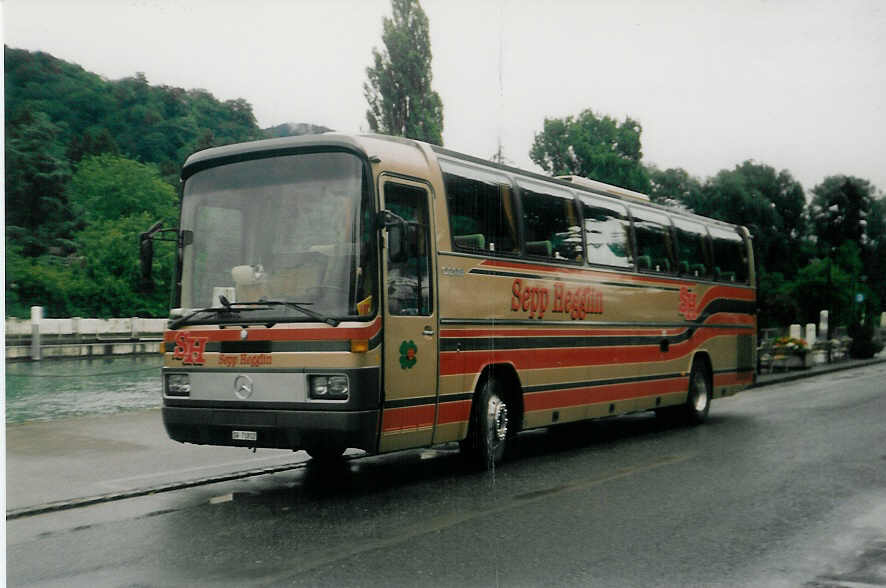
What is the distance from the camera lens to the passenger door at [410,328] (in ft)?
26.1

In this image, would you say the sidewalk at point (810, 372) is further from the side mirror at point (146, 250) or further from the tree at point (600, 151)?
the side mirror at point (146, 250)

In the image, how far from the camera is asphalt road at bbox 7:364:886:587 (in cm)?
555

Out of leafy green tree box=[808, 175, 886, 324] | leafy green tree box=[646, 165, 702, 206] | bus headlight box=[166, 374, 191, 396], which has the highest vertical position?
leafy green tree box=[646, 165, 702, 206]

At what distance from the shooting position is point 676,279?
45.6 ft

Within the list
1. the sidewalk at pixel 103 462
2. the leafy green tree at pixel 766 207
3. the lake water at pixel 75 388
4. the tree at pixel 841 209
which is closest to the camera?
the sidewalk at pixel 103 462

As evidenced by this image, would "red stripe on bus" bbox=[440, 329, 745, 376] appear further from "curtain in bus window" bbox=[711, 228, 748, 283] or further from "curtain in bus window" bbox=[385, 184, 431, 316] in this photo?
"curtain in bus window" bbox=[711, 228, 748, 283]

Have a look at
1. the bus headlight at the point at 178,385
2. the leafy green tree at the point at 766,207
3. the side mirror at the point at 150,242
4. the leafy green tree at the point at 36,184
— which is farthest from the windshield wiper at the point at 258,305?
the leafy green tree at the point at 766,207

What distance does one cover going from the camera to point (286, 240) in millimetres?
7867

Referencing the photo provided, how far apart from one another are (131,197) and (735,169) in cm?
1682

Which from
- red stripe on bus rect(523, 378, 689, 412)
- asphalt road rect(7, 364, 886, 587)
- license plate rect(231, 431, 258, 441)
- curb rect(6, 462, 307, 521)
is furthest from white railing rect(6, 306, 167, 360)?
red stripe on bus rect(523, 378, 689, 412)

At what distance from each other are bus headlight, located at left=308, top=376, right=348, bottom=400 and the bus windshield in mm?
523

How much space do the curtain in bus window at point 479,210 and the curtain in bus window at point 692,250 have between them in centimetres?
499

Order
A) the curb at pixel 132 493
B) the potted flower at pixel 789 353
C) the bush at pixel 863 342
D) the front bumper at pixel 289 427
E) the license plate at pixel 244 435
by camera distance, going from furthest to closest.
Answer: the bush at pixel 863 342 < the potted flower at pixel 789 353 < the license plate at pixel 244 435 < the curb at pixel 132 493 < the front bumper at pixel 289 427

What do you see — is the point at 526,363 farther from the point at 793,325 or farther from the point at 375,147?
the point at 793,325
